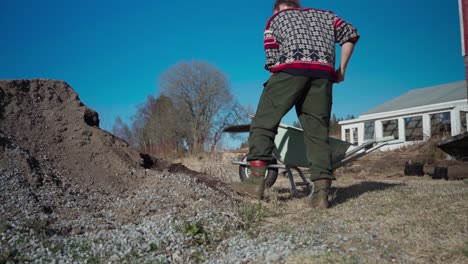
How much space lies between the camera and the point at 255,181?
3080 mm

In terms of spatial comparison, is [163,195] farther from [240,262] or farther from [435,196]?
[435,196]

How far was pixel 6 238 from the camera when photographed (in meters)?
1.81

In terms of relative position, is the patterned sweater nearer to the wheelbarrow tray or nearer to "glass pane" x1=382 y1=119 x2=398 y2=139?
the wheelbarrow tray

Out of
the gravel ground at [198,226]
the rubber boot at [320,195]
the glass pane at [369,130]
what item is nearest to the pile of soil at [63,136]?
the gravel ground at [198,226]

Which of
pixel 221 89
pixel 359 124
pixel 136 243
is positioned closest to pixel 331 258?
pixel 136 243

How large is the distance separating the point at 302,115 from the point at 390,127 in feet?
63.6

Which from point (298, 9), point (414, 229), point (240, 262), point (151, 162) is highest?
point (298, 9)

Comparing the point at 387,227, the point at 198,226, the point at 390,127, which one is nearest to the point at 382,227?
Answer: the point at 387,227

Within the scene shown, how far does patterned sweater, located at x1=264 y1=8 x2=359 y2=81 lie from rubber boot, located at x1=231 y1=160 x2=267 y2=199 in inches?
31.3

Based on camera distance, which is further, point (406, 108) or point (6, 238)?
point (406, 108)

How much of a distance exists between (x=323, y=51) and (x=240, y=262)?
6.17 ft

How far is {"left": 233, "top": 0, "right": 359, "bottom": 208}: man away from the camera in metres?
2.88

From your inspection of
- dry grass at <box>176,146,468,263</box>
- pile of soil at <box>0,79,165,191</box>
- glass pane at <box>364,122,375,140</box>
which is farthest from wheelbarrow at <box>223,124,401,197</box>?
glass pane at <box>364,122,375,140</box>

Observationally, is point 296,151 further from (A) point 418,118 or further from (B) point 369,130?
(B) point 369,130
